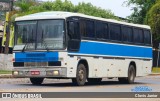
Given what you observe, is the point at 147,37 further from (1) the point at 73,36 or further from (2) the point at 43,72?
(2) the point at 43,72

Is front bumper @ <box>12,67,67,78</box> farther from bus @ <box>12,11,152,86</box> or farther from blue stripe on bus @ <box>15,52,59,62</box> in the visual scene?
blue stripe on bus @ <box>15,52,59,62</box>

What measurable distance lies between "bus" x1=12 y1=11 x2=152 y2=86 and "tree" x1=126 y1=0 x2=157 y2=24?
4518 cm

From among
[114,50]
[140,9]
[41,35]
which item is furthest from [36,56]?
[140,9]

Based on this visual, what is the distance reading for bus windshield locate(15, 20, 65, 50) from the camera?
22953 millimetres

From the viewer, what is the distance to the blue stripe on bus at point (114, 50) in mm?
24562

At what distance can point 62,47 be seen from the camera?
901 inches

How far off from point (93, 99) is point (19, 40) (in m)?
8.47

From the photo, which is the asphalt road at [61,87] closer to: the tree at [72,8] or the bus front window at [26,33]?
the bus front window at [26,33]

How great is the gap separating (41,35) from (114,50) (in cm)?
528

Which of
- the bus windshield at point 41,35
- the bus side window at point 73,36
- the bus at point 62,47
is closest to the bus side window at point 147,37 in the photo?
the bus at point 62,47

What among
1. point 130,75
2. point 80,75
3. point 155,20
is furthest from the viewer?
point 155,20

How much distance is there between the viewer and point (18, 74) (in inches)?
928

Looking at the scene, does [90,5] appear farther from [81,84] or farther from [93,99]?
[93,99]

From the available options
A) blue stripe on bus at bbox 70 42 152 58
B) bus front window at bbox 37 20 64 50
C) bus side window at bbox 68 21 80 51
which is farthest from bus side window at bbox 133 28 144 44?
bus front window at bbox 37 20 64 50
